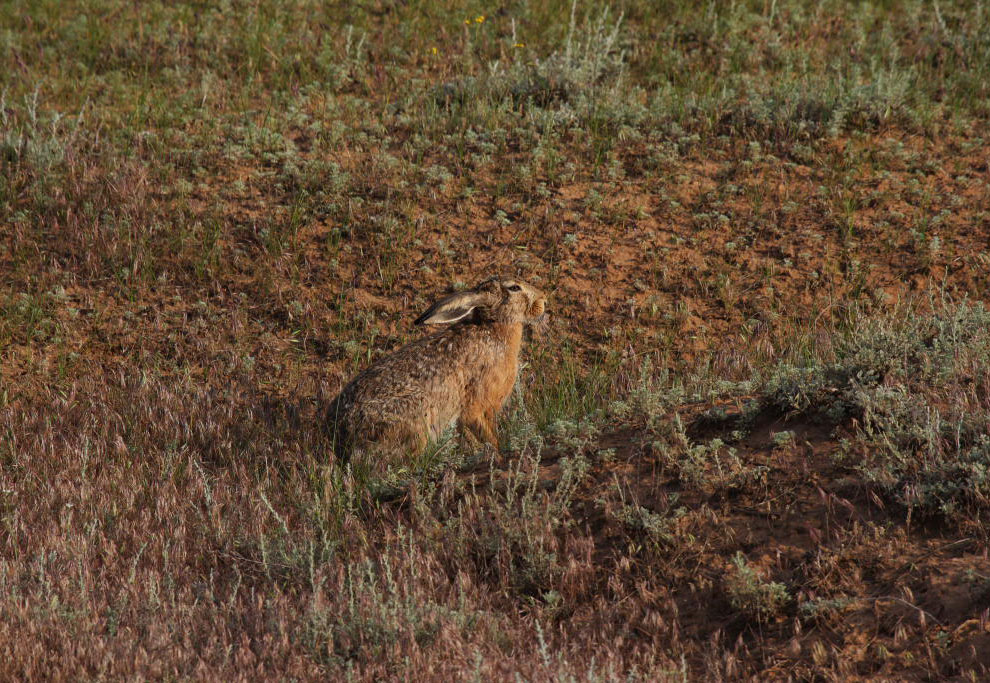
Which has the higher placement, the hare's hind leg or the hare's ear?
the hare's ear

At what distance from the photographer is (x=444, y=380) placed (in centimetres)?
765

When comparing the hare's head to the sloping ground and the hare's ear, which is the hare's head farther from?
the sloping ground

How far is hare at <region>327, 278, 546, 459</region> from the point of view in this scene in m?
7.25

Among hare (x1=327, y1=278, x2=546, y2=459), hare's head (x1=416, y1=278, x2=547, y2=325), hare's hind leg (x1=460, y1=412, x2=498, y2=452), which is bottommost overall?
hare's hind leg (x1=460, y1=412, x2=498, y2=452)

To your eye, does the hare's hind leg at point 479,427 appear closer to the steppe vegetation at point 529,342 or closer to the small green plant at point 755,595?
the steppe vegetation at point 529,342

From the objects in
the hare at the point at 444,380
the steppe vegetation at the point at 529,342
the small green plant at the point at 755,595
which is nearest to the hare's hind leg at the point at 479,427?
the hare at the point at 444,380

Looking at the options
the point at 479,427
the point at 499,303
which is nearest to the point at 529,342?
the point at 499,303

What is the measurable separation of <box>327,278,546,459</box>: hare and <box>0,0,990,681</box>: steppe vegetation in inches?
11.5

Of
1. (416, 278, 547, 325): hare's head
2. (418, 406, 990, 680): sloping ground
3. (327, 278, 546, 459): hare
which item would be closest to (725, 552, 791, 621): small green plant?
(418, 406, 990, 680): sloping ground

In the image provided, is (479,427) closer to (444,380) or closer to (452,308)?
(444,380)

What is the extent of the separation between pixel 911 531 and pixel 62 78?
11.6 metres

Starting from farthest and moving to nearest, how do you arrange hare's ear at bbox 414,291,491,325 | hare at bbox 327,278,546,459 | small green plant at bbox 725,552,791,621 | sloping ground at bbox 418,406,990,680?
hare's ear at bbox 414,291,491,325
hare at bbox 327,278,546,459
small green plant at bbox 725,552,791,621
sloping ground at bbox 418,406,990,680

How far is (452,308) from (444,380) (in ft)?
1.72

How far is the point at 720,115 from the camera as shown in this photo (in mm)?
12414
